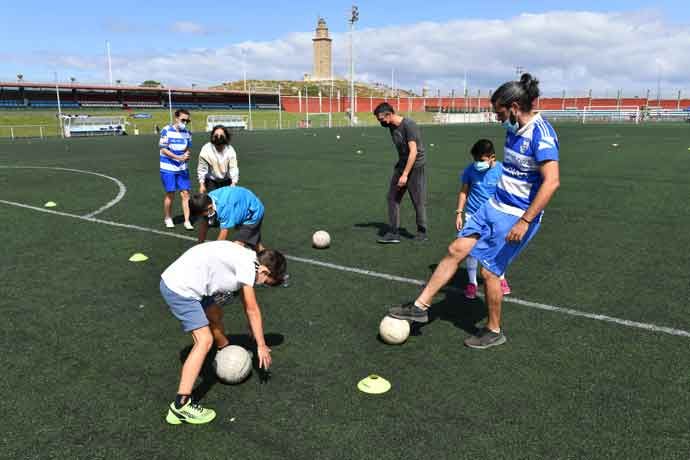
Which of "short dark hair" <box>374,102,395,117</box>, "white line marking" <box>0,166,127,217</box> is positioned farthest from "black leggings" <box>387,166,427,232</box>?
"white line marking" <box>0,166,127,217</box>

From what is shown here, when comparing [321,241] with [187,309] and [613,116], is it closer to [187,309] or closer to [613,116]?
[187,309]

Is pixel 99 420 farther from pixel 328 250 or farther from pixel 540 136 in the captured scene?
pixel 328 250

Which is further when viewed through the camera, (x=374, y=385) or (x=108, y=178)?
(x=108, y=178)

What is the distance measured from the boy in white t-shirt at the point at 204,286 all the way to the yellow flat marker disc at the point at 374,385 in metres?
0.85

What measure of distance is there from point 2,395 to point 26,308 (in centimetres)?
205

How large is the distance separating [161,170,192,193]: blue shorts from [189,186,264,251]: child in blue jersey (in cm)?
326

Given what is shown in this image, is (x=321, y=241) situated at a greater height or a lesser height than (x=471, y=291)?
Result: greater

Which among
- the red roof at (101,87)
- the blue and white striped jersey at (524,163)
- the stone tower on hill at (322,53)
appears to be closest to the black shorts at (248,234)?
the blue and white striped jersey at (524,163)

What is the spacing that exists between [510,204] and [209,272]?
2.68 metres

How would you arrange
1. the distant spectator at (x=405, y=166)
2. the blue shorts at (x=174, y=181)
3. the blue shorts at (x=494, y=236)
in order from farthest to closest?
the blue shorts at (x=174, y=181) → the distant spectator at (x=405, y=166) → the blue shorts at (x=494, y=236)

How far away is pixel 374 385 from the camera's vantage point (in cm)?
423

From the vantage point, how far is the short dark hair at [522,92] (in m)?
4.30

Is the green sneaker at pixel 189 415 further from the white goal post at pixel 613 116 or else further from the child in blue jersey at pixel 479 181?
the white goal post at pixel 613 116

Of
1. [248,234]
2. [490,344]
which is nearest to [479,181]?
[490,344]
